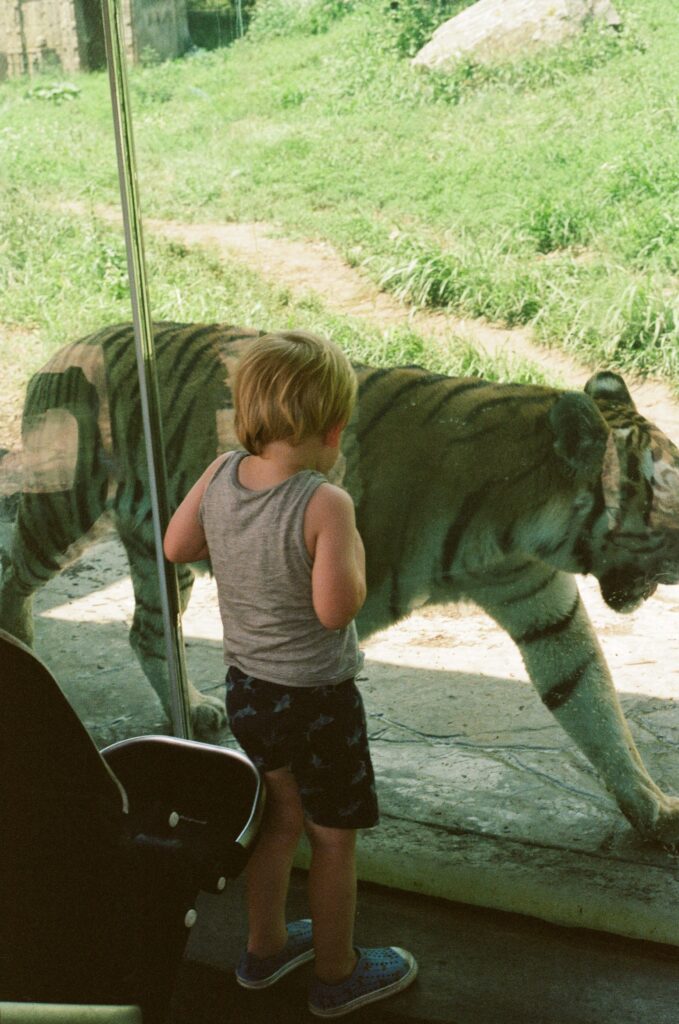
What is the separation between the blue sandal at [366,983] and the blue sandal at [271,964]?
109mm

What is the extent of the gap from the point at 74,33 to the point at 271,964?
7.35 feet

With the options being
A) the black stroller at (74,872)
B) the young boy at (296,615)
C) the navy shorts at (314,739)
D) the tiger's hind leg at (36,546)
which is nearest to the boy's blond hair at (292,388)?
the young boy at (296,615)

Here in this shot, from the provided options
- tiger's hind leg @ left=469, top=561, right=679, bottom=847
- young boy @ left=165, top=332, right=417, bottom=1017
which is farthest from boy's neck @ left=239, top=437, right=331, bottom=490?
tiger's hind leg @ left=469, top=561, right=679, bottom=847

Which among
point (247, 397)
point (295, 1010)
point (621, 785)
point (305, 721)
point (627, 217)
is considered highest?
point (627, 217)

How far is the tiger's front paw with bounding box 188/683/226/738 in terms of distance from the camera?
3.26m

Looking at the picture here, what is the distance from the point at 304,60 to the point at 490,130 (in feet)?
1.61

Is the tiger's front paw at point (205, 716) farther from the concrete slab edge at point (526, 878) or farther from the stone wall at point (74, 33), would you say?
the stone wall at point (74, 33)

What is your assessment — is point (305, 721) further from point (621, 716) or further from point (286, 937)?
point (621, 716)

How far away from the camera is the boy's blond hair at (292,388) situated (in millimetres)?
2059

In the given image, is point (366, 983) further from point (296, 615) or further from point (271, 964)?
point (296, 615)

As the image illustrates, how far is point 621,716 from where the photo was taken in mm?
2824

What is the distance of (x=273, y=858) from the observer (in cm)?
242

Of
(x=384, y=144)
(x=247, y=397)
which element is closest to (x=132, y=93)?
(x=384, y=144)

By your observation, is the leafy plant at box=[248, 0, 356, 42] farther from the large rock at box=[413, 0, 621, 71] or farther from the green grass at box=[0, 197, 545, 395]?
the green grass at box=[0, 197, 545, 395]
